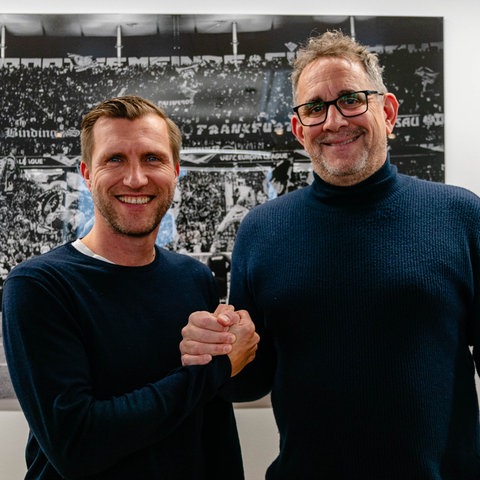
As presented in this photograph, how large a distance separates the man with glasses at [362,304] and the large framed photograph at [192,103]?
24.4 inches

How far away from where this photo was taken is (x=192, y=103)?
1901 millimetres

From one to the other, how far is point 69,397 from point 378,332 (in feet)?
2.38

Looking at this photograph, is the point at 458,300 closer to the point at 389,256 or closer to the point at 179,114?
the point at 389,256

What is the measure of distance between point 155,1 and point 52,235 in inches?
42.0

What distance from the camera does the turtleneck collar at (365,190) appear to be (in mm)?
1219

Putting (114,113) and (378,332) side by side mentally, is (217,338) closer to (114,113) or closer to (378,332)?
(378,332)

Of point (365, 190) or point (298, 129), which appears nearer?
point (365, 190)

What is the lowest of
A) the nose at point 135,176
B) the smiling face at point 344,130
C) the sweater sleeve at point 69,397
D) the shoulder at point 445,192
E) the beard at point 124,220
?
the sweater sleeve at point 69,397

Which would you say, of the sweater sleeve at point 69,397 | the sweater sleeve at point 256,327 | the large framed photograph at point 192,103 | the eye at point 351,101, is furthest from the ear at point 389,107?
the sweater sleeve at point 69,397

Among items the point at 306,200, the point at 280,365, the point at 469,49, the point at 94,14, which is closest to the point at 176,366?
the point at 280,365

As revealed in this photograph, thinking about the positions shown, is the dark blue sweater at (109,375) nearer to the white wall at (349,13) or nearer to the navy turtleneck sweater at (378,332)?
the navy turtleneck sweater at (378,332)

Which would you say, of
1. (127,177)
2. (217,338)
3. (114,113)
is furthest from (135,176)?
(217,338)

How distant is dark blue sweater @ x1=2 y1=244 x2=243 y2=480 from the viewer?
0.95m

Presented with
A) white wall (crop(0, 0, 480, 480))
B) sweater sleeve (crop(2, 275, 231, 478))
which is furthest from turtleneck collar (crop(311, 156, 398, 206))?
white wall (crop(0, 0, 480, 480))
